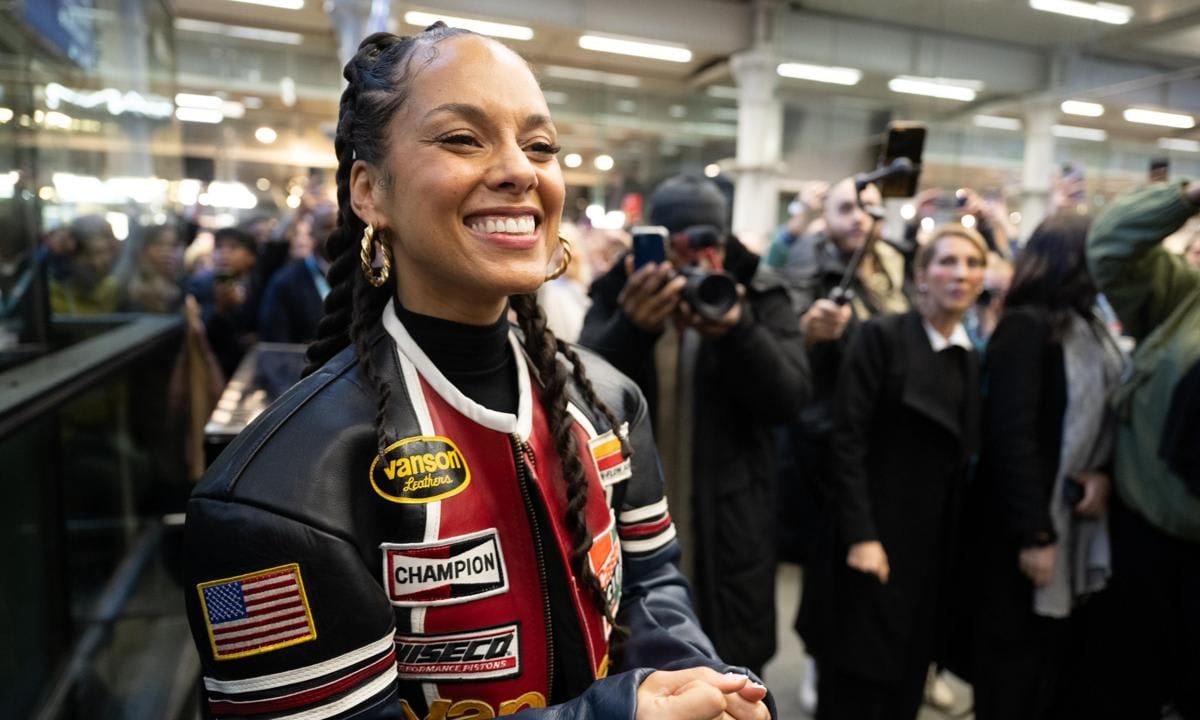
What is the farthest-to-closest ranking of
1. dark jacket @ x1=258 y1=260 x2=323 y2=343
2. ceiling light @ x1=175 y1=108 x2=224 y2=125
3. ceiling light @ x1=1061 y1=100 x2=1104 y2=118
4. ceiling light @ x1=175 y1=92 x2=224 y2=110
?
ceiling light @ x1=175 y1=108 x2=224 y2=125
ceiling light @ x1=175 y1=92 x2=224 y2=110
ceiling light @ x1=1061 y1=100 x2=1104 y2=118
dark jacket @ x1=258 y1=260 x2=323 y2=343

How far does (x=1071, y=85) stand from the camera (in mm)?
7988

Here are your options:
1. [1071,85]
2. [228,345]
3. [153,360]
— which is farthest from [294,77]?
[1071,85]

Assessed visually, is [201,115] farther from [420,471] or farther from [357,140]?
[420,471]

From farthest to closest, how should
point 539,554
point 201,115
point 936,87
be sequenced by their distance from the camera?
point 201,115
point 936,87
point 539,554

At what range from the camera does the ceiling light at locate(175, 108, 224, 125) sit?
9.59m

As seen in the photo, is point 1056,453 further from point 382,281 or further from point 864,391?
point 382,281

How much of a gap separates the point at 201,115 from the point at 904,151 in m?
9.75

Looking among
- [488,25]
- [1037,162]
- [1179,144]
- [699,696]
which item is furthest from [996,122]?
[699,696]

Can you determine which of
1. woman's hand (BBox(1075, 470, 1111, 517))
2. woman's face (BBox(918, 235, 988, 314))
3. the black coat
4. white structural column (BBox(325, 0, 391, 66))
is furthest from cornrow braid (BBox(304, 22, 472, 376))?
white structural column (BBox(325, 0, 391, 66))

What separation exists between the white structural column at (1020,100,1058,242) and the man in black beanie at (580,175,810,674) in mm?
4208

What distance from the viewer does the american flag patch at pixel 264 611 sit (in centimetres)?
81

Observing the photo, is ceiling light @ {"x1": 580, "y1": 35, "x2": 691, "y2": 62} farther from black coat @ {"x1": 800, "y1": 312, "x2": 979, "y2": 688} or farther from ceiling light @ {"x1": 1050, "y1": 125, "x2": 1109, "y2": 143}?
black coat @ {"x1": 800, "y1": 312, "x2": 979, "y2": 688}

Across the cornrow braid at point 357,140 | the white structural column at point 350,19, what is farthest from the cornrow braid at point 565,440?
the white structural column at point 350,19

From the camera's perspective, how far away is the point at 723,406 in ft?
7.10
